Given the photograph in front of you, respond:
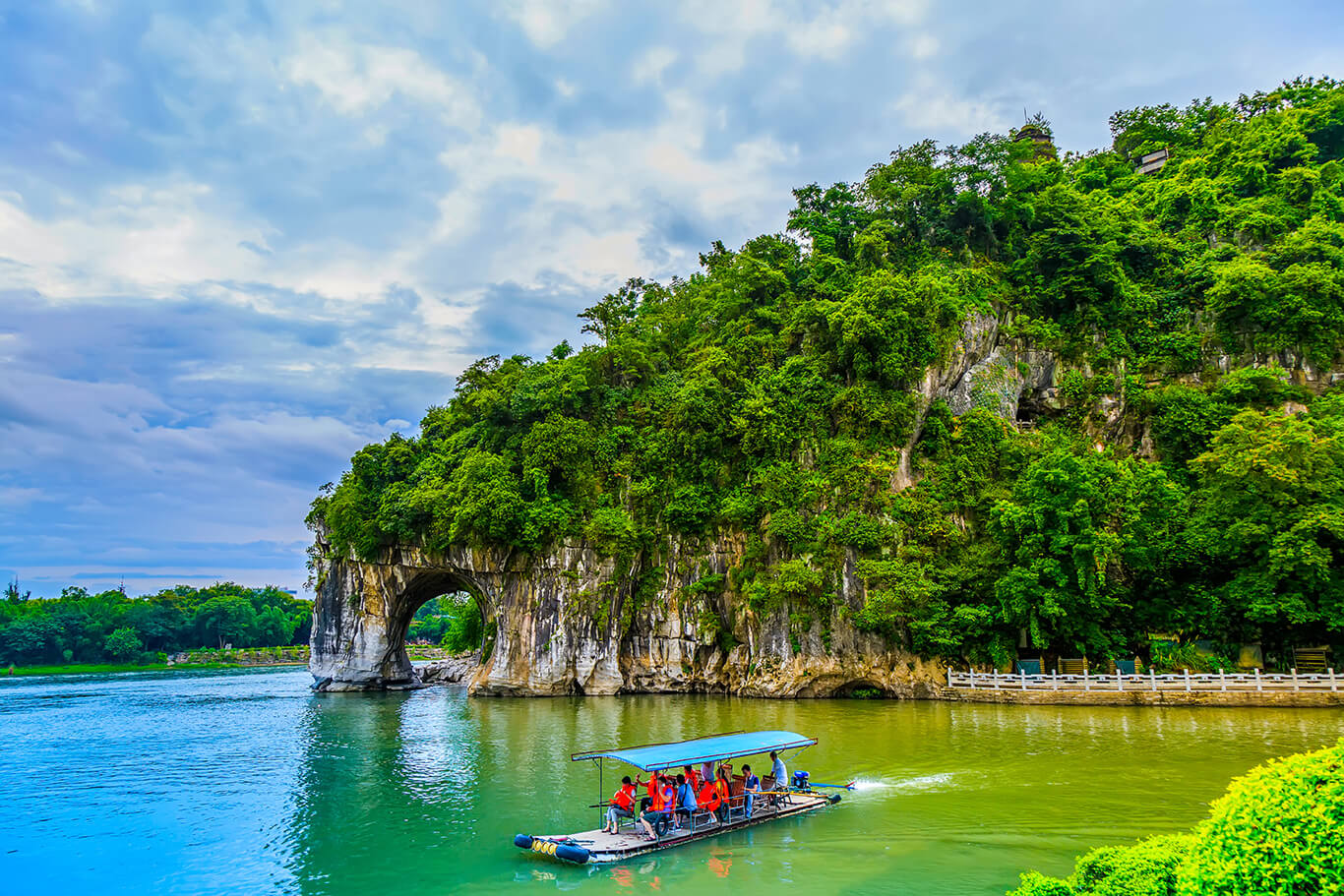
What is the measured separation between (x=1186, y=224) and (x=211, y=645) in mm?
84785

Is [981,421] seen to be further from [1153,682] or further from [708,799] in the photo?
[708,799]

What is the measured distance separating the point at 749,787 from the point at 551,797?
392 cm

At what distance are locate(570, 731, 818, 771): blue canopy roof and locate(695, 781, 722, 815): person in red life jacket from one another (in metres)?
0.52

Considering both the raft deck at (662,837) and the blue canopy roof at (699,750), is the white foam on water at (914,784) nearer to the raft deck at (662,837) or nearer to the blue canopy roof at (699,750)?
the raft deck at (662,837)

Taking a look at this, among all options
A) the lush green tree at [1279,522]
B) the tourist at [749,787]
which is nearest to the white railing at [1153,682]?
the lush green tree at [1279,522]

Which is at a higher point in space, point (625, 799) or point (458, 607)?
point (458, 607)

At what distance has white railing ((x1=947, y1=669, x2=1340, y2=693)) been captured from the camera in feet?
68.1

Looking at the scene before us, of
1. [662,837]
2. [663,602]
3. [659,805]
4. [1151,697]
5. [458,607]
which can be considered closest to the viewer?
[662,837]

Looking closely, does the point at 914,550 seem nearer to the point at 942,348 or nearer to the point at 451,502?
the point at 942,348

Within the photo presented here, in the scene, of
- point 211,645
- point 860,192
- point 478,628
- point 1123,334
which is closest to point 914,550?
point 1123,334

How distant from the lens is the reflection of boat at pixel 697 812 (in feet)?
34.4

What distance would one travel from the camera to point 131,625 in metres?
67.4

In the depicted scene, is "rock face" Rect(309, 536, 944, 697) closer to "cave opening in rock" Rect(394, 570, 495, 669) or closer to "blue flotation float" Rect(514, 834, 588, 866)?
"cave opening in rock" Rect(394, 570, 495, 669)

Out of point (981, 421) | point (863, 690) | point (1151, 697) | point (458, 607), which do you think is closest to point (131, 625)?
point (458, 607)
